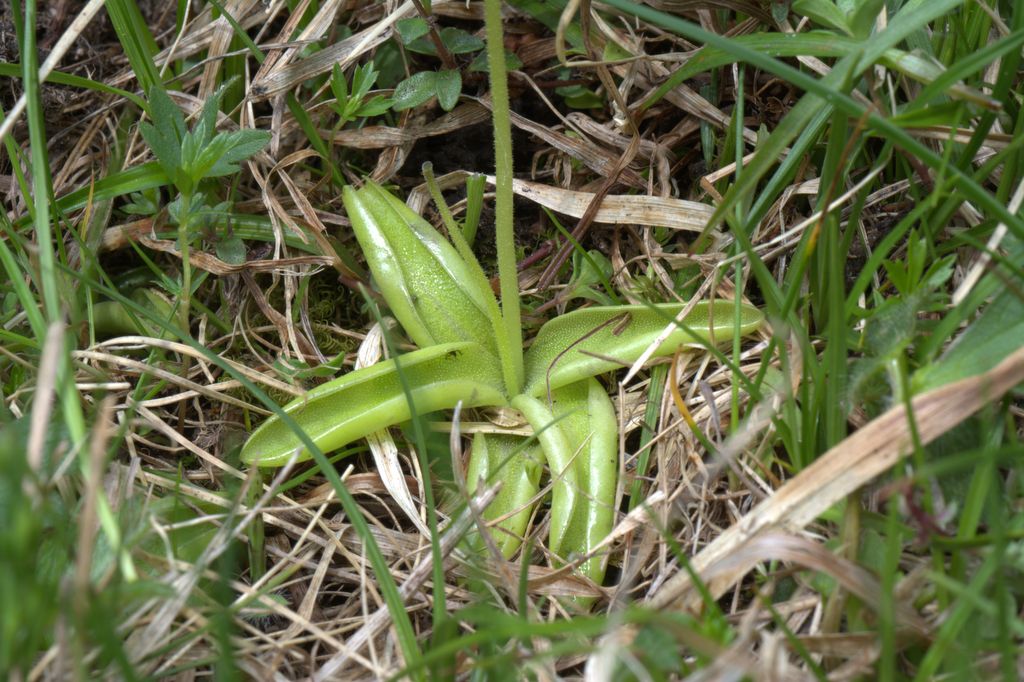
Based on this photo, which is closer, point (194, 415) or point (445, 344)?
point (445, 344)

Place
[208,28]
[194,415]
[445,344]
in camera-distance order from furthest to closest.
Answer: [208,28] < [194,415] < [445,344]

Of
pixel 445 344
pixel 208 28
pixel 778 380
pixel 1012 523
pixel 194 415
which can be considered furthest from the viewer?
pixel 208 28

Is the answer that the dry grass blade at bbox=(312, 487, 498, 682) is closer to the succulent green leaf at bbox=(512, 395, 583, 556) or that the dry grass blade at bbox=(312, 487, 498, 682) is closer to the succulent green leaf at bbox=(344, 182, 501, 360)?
the succulent green leaf at bbox=(512, 395, 583, 556)

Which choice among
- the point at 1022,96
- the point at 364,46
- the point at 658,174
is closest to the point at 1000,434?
the point at 1022,96

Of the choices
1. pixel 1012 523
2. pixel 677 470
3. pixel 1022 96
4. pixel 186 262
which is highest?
pixel 1022 96

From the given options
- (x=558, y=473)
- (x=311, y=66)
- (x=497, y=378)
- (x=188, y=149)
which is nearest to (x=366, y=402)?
(x=497, y=378)

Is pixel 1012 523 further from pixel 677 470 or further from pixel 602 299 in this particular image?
pixel 602 299

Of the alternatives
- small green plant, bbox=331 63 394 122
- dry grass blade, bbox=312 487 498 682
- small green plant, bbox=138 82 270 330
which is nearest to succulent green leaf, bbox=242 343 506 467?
dry grass blade, bbox=312 487 498 682
